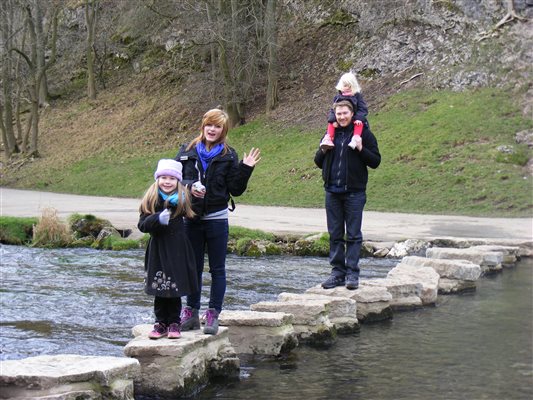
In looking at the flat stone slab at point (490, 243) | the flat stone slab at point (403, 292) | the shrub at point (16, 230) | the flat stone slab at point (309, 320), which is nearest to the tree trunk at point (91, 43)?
the shrub at point (16, 230)

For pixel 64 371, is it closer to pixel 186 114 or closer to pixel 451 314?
pixel 451 314

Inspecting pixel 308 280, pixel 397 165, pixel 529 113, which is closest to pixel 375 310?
pixel 308 280

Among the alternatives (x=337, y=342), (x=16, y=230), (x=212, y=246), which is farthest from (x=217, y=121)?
(x=16, y=230)

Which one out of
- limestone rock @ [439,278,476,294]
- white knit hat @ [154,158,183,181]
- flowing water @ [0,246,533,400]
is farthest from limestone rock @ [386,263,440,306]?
white knit hat @ [154,158,183,181]

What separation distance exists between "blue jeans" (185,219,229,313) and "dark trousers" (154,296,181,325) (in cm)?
31

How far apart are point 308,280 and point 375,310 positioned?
2.98 metres

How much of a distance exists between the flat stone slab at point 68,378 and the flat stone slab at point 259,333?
6.16 feet

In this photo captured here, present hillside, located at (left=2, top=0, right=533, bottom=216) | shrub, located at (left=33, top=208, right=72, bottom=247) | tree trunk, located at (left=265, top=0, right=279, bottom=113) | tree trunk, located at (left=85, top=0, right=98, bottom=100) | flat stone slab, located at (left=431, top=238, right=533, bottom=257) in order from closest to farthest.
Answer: flat stone slab, located at (left=431, top=238, right=533, bottom=257)
shrub, located at (left=33, top=208, right=72, bottom=247)
hillside, located at (left=2, top=0, right=533, bottom=216)
tree trunk, located at (left=265, top=0, right=279, bottom=113)
tree trunk, located at (left=85, top=0, right=98, bottom=100)

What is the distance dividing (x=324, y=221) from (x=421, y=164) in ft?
21.6

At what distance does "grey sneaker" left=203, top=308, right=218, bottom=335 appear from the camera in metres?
6.48

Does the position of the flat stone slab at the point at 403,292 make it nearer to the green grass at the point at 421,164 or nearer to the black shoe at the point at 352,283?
the black shoe at the point at 352,283

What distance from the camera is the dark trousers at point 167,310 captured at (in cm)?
629

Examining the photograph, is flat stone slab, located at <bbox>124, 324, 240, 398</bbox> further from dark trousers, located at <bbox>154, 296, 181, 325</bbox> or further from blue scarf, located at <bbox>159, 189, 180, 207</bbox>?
blue scarf, located at <bbox>159, 189, 180, 207</bbox>

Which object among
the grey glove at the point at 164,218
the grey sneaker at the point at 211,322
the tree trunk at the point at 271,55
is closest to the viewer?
the grey glove at the point at 164,218
